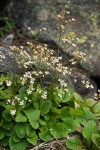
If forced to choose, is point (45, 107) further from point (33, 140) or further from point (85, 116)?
point (85, 116)

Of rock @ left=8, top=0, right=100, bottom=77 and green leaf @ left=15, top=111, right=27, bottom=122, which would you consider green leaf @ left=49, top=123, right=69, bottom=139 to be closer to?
green leaf @ left=15, top=111, right=27, bottom=122

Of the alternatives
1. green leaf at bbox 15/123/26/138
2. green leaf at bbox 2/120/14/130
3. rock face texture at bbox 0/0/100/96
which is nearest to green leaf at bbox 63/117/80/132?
green leaf at bbox 15/123/26/138


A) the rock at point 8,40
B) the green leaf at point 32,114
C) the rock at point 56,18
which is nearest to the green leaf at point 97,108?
the green leaf at point 32,114

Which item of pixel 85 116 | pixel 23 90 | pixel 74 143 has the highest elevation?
pixel 23 90

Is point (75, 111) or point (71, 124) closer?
point (71, 124)

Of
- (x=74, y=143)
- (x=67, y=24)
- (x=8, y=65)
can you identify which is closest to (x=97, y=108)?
(x=74, y=143)

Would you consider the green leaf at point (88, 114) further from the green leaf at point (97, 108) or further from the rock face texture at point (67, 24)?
the rock face texture at point (67, 24)
